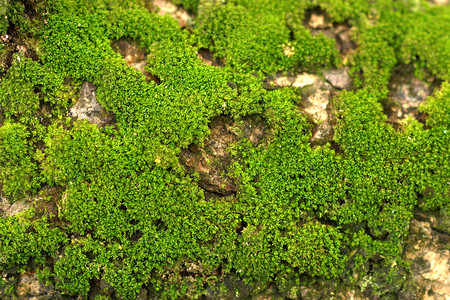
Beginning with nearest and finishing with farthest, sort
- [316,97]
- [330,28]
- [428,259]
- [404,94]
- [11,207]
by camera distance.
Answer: [11,207] → [428,259] → [316,97] → [404,94] → [330,28]

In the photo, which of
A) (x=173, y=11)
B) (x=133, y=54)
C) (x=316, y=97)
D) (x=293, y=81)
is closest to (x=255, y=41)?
(x=293, y=81)

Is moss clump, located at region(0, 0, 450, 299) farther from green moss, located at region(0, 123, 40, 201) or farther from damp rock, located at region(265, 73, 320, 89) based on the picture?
damp rock, located at region(265, 73, 320, 89)

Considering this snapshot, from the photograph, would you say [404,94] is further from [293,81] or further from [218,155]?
[218,155]

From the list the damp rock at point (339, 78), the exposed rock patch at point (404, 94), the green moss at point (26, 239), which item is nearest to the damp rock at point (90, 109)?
the green moss at point (26, 239)

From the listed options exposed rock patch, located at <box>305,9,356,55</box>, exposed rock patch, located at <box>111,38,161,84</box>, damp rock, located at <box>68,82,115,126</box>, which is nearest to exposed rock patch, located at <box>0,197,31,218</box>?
damp rock, located at <box>68,82,115,126</box>

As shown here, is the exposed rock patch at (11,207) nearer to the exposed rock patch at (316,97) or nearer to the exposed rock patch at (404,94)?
the exposed rock patch at (316,97)

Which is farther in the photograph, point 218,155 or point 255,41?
point 255,41
